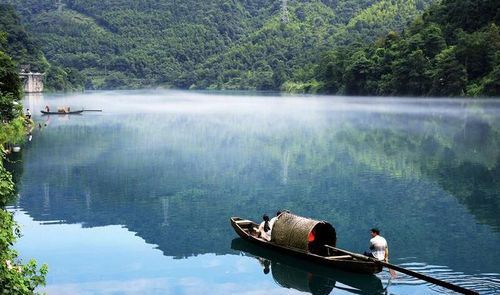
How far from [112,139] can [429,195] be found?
27471mm

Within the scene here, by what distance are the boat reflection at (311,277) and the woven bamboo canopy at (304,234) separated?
1.59 ft

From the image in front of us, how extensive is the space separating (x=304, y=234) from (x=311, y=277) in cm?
111

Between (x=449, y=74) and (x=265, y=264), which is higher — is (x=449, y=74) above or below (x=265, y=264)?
above

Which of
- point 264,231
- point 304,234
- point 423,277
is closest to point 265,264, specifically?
point 264,231

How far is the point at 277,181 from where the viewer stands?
29219 mm

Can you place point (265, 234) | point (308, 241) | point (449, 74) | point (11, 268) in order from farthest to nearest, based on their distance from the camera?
point (449, 74) → point (265, 234) → point (308, 241) → point (11, 268)

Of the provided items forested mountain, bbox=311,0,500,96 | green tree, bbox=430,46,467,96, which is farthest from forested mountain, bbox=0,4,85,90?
green tree, bbox=430,46,467,96

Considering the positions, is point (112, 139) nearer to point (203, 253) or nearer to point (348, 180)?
point (348, 180)

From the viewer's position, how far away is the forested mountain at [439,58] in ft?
276

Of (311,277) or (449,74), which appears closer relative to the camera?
(311,277)

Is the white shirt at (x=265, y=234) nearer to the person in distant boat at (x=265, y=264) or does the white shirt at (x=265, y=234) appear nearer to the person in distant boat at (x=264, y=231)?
the person in distant boat at (x=264, y=231)

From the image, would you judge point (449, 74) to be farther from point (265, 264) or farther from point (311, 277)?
point (311, 277)

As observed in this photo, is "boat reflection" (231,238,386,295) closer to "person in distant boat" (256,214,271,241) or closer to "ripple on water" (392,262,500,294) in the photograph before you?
"person in distant boat" (256,214,271,241)

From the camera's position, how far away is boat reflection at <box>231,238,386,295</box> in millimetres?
14718
